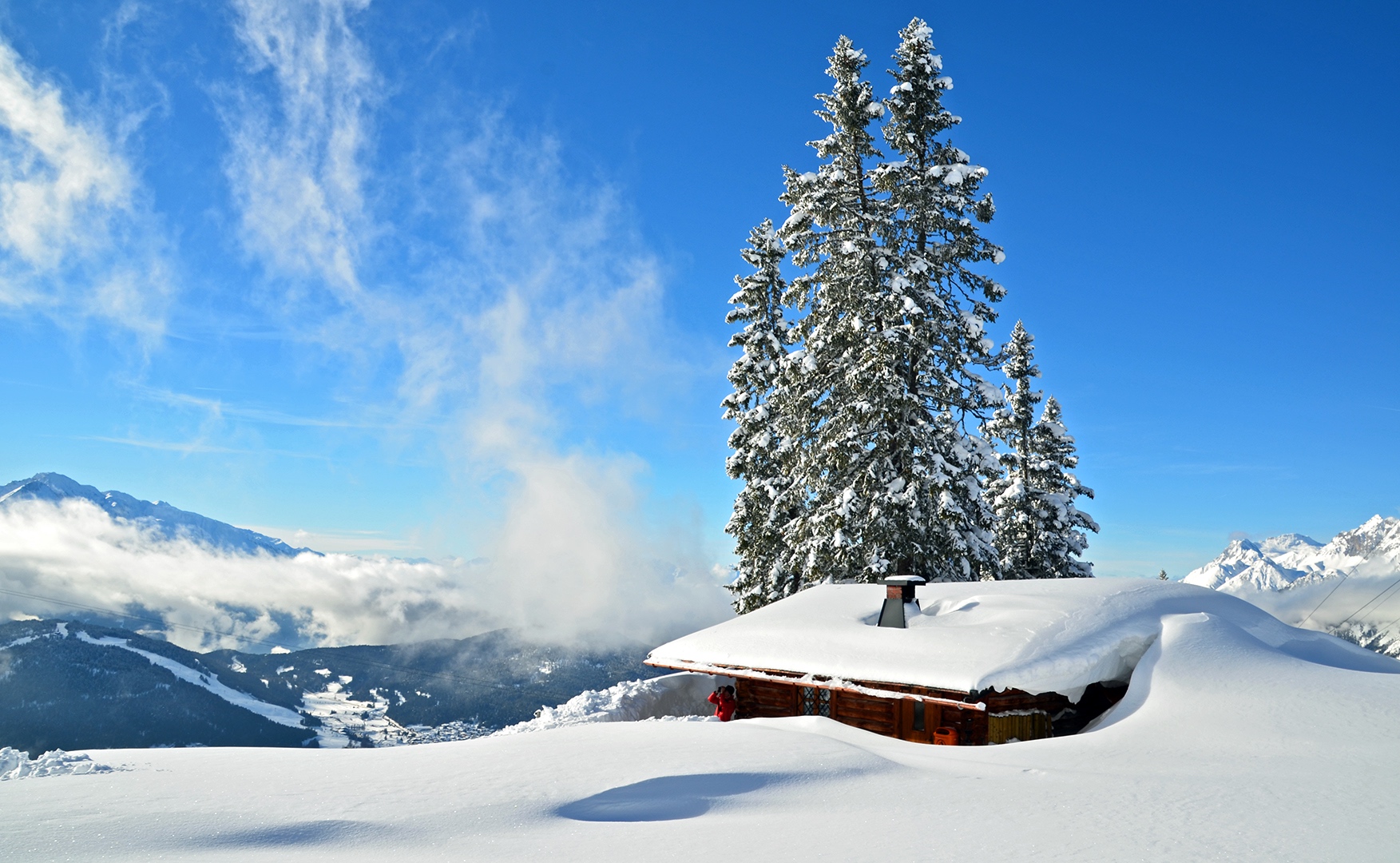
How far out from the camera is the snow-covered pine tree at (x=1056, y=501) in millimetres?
27594

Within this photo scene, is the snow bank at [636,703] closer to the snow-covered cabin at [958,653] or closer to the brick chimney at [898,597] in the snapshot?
the snow-covered cabin at [958,653]

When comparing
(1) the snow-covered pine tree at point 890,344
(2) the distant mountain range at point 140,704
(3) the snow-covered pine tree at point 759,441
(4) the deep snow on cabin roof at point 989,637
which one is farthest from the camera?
(2) the distant mountain range at point 140,704

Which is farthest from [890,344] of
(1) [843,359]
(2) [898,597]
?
(2) [898,597]

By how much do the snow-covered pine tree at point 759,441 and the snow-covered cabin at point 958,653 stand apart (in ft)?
22.9

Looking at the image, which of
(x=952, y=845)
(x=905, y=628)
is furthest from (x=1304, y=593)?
(x=952, y=845)

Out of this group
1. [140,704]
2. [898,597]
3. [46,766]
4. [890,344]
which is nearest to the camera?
[46,766]

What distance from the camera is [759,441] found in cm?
2580

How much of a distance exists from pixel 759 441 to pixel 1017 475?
10.6 metres

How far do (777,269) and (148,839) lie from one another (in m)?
25.9

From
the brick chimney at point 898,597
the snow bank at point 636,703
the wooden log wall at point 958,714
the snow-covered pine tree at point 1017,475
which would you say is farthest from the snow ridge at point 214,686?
the wooden log wall at point 958,714

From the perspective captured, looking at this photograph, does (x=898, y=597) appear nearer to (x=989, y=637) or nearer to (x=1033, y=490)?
(x=989, y=637)

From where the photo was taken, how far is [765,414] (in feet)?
86.6

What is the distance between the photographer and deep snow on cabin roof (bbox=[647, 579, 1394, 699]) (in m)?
12.3

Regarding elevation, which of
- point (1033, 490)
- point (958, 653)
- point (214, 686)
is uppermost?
point (1033, 490)
